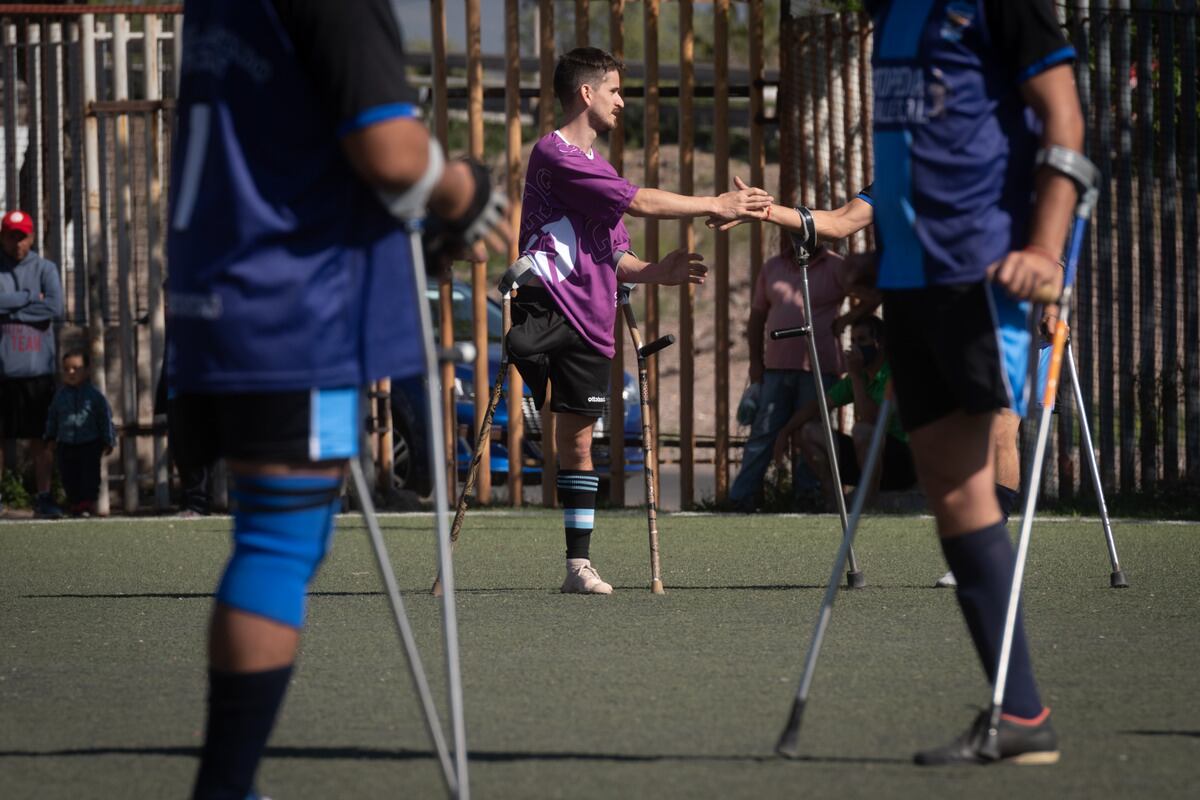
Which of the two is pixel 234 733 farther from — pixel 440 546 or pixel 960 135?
pixel 960 135

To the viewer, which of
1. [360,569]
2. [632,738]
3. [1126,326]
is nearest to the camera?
[632,738]

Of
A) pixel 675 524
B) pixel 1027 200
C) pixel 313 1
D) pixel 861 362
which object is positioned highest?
pixel 313 1

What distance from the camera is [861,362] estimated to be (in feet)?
37.0

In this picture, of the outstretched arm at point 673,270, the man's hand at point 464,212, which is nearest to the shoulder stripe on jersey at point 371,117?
the man's hand at point 464,212

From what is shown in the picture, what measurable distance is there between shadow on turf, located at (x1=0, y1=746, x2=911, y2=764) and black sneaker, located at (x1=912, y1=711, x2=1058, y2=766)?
8 cm

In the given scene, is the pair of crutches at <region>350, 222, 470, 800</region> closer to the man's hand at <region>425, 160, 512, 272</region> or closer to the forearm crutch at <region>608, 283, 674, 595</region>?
the man's hand at <region>425, 160, 512, 272</region>

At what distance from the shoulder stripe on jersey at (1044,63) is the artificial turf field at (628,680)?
1397 mm

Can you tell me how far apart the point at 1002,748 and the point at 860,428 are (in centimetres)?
733

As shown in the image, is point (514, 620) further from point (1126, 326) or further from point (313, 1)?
point (1126, 326)

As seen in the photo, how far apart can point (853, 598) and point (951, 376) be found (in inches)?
128

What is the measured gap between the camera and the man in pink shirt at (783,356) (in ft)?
38.3

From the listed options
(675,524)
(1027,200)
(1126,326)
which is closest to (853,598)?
(1027,200)

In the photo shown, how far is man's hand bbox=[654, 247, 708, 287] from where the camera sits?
23.6ft

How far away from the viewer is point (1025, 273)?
11.9 ft
